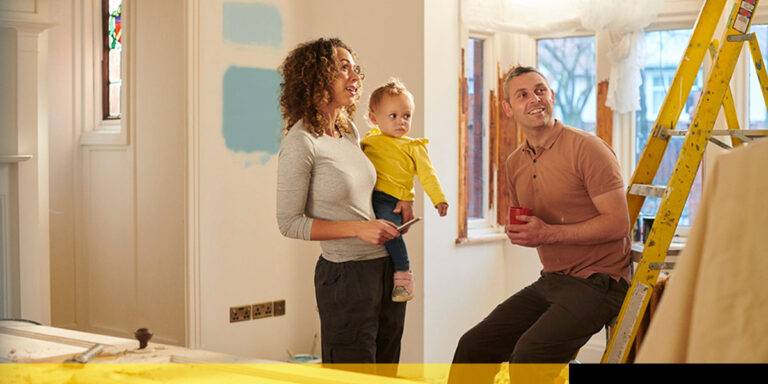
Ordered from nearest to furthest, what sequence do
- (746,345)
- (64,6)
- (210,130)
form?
1. (746,345)
2. (210,130)
3. (64,6)

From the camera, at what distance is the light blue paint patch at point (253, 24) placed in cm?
461

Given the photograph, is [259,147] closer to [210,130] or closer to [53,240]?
[210,130]

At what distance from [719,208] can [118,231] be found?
15.3ft

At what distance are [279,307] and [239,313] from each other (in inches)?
10.5

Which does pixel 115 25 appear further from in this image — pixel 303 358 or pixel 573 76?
pixel 573 76

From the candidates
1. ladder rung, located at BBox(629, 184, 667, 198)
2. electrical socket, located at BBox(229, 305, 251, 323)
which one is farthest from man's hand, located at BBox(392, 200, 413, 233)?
electrical socket, located at BBox(229, 305, 251, 323)

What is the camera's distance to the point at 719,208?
2.62 ft

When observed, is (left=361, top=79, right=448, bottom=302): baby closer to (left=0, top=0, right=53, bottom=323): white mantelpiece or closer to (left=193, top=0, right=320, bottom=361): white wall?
(left=193, top=0, right=320, bottom=361): white wall

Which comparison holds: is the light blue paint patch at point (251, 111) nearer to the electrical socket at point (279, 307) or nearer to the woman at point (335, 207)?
the electrical socket at point (279, 307)

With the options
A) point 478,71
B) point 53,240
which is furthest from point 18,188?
point 478,71

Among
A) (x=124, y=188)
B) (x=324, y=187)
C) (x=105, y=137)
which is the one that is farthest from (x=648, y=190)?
(x=105, y=137)

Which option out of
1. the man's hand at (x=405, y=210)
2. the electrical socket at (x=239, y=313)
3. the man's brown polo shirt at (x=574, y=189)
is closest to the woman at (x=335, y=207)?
the man's hand at (x=405, y=210)

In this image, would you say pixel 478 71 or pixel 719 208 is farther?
pixel 478 71

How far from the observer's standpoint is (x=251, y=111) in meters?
4.71
